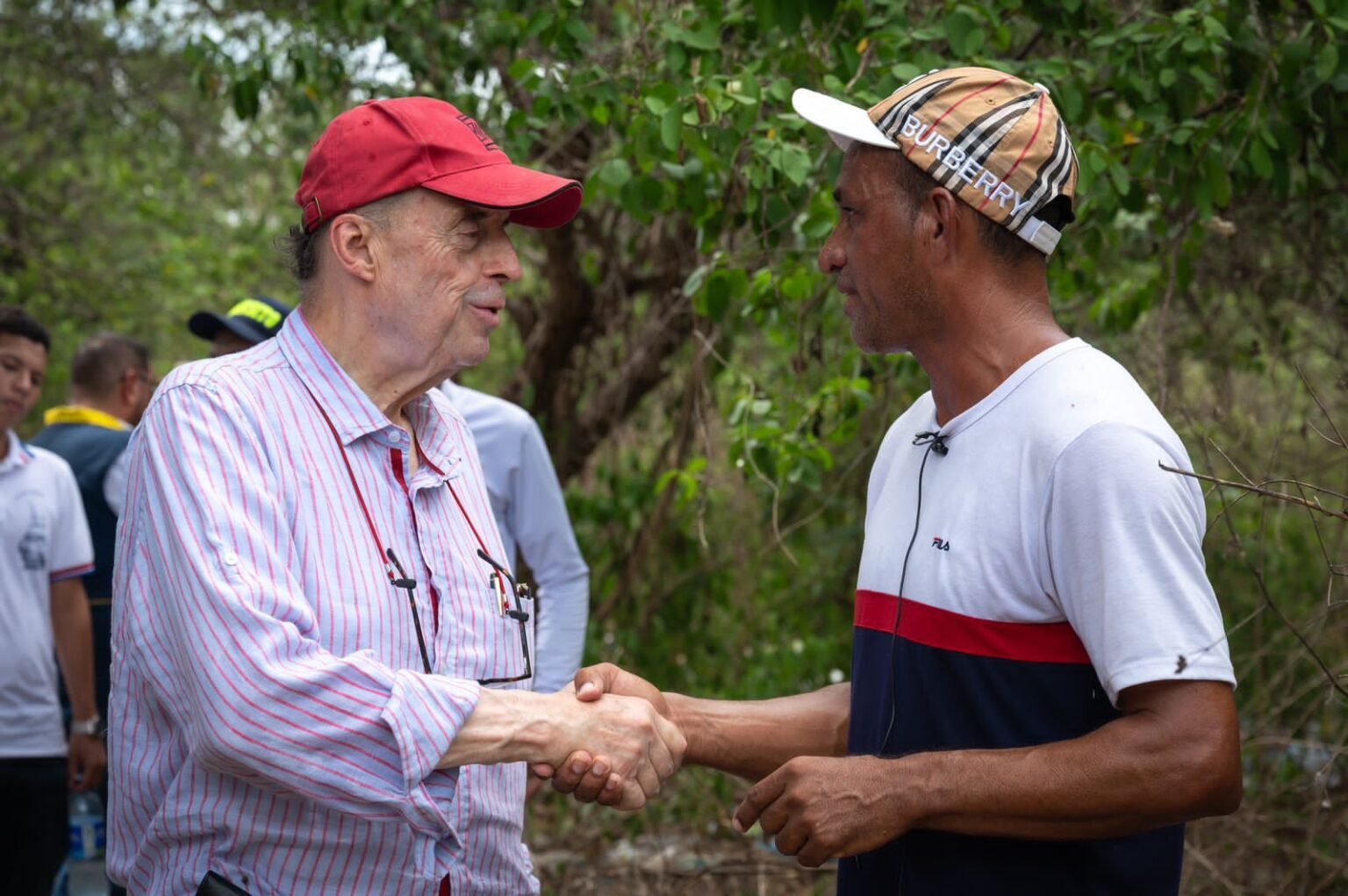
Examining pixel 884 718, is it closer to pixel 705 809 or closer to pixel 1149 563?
pixel 1149 563

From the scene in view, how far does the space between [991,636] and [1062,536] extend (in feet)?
0.64

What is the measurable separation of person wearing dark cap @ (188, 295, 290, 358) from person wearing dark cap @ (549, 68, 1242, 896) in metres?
2.38

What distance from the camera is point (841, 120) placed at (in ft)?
7.91

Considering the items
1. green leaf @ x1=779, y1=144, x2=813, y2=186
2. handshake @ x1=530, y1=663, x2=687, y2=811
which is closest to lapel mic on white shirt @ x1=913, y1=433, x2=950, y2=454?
handshake @ x1=530, y1=663, x2=687, y2=811

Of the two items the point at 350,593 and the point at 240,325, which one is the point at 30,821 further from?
the point at 350,593

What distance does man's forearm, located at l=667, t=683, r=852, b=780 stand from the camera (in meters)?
2.67

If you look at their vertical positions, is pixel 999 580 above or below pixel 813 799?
above

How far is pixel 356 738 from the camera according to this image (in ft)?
6.58

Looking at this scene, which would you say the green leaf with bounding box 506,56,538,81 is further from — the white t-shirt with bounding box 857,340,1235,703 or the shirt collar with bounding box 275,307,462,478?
the white t-shirt with bounding box 857,340,1235,703

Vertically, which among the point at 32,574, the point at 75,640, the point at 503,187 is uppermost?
the point at 503,187

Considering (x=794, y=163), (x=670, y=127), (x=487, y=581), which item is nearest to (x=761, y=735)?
(x=487, y=581)

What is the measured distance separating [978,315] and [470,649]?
1011mm

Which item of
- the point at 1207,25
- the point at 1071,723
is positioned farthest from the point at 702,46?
the point at 1071,723

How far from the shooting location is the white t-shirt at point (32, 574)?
4.50 meters
